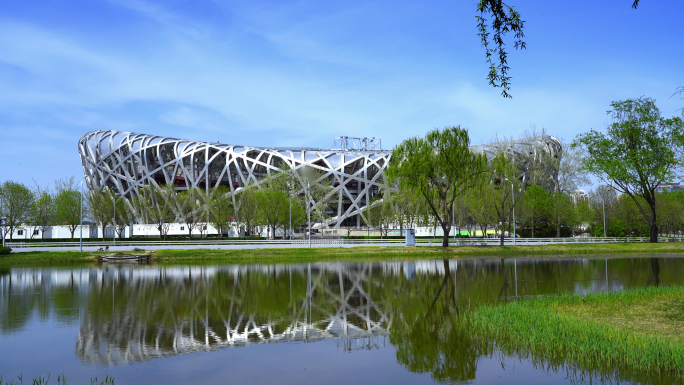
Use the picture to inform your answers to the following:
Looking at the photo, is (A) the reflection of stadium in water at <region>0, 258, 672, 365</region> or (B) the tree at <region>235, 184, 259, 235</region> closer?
(A) the reflection of stadium in water at <region>0, 258, 672, 365</region>

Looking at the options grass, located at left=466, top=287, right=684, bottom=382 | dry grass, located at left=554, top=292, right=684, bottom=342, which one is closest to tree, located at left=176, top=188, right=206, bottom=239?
grass, located at left=466, top=287, right=684, bottom=382

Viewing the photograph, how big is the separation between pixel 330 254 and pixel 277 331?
27.2 metres

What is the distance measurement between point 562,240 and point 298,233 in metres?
40.2

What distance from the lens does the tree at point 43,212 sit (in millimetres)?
60125

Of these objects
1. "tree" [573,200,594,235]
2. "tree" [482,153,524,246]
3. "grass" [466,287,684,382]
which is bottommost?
"grass" [466,287,684,382]

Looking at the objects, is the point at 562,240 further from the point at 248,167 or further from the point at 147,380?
the point at 147,380

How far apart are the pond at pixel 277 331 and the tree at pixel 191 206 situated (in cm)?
4219

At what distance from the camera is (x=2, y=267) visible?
3606 cm

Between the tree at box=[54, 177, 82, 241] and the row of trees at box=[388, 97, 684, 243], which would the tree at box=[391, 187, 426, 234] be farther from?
the tree at box=[54, 177, 82, 241]

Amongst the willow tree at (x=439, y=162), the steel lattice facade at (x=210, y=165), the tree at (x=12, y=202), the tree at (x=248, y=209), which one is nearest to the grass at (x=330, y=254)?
the willow tree at (x=439, y=162)

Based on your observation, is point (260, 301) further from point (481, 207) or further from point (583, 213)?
point (583, 213)

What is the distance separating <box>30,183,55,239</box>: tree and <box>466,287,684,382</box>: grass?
59329mm

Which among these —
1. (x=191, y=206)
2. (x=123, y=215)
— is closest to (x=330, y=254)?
(x=191, y=206)

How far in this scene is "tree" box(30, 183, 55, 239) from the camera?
6012 cm
